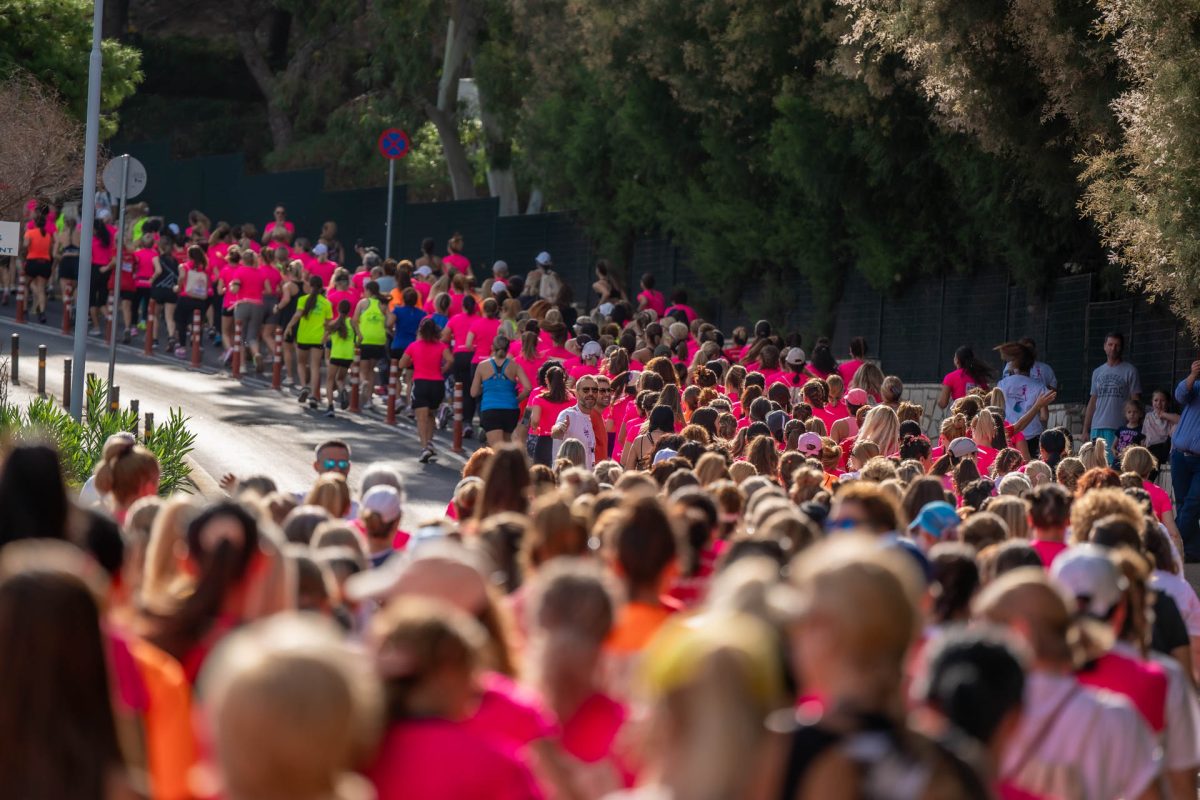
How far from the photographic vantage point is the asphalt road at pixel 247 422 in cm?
2205

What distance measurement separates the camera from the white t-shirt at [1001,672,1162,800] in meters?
5.71

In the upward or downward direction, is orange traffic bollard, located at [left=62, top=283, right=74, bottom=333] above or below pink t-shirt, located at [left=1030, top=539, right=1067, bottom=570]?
below

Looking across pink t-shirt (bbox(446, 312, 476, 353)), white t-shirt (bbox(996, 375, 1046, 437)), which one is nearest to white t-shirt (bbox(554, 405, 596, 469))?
white t-shirt (bbox(996, 375, 1046, 437))

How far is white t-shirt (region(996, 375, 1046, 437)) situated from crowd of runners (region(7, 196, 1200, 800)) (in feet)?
18.0

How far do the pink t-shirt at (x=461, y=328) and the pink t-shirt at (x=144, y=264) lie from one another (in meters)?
8.72

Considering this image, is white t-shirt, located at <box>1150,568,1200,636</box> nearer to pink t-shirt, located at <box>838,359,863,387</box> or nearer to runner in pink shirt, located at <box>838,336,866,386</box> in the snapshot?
runner in pink shirt, located at <box>838,336,866,386</box>

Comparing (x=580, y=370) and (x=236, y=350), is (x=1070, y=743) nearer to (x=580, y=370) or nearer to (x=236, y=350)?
(x=580, y=370)

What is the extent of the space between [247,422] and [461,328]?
3645mm

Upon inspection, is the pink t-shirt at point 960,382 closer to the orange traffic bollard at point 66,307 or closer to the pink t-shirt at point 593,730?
the pink t-shirt at point 593,730

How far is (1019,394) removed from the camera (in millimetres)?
18141

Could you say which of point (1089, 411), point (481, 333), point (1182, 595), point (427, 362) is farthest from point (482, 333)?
point (1182, 595)

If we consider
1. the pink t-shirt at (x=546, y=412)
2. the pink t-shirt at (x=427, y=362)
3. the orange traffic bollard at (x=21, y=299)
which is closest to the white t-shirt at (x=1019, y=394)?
the pink t-shirt at (x=546, y=412)

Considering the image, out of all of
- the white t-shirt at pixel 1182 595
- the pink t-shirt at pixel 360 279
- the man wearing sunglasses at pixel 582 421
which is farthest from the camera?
the pink t-shirt at pixel 360 279

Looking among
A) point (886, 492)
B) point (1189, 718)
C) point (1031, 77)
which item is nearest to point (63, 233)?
point (1031, 77)
